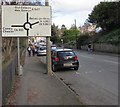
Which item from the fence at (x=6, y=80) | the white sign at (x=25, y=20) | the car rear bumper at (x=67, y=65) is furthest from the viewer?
the car rear bumper at (x=67, y=65)

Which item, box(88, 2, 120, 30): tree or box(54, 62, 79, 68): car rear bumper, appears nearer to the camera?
box(54, 62, 79, 68): car rear bumper

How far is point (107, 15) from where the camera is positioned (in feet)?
238

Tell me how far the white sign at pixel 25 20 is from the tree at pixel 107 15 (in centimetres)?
4606

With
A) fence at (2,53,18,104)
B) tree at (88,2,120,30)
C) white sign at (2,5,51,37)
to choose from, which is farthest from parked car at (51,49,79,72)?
tree at (88,2,120,30)

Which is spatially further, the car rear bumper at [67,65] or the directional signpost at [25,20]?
the car rear bumper at [67,65]

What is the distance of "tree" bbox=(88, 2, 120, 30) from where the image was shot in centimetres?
6781

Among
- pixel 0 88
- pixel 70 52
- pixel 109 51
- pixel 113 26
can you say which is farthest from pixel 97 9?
pixel 0 88

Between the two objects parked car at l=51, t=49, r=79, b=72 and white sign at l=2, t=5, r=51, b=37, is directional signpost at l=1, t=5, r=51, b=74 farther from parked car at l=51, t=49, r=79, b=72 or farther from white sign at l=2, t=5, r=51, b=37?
parked car at l=51, t=49, r=79, b=72

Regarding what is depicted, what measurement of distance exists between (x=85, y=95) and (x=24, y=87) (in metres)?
2.73

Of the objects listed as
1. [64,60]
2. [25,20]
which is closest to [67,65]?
[64,60]

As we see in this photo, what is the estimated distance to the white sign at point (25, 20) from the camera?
20.1m

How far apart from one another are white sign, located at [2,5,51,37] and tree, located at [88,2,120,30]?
46063mm

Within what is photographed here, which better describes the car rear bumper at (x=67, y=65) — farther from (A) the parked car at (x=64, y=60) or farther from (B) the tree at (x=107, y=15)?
(B) the tree at (x=107, y=15)

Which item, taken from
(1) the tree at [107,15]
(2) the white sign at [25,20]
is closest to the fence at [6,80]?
(2) the white sign at [25,20]
